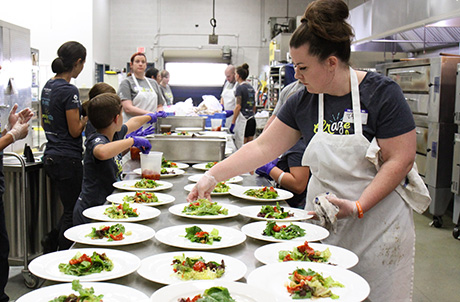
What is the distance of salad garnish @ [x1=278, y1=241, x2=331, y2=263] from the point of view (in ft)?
4.52

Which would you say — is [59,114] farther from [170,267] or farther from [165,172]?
[170,267]

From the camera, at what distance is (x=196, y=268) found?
1250 mm

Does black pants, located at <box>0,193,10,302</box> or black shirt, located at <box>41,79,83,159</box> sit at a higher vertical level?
black shirt, located at <box>41,79,83,159</box>

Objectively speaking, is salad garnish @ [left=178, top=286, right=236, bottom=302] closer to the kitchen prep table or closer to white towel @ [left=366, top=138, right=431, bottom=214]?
the kitchen prep table

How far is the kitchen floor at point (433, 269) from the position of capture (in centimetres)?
345

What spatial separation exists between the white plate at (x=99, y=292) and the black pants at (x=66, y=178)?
94.4 inches

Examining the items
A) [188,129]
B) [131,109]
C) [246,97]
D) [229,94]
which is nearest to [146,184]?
[188,129]

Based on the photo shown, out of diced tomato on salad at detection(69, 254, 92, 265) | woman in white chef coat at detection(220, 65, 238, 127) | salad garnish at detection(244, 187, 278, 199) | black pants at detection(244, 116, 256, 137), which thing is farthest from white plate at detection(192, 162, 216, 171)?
woman in white chef coat at detection(220, 65, 238, 127)

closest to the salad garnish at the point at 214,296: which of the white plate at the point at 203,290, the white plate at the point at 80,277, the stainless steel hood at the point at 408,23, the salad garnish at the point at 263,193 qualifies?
the white plate at the point at 203,290

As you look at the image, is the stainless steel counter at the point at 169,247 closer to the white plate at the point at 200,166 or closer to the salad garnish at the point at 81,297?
the salad garnish at the point at 81,297

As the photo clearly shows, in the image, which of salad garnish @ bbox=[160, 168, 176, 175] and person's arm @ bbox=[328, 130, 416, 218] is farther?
salad garnish @ bbox=[160, 168, 176, 175]

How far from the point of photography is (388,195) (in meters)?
1.73

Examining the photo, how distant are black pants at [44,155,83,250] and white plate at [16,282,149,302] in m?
2.40

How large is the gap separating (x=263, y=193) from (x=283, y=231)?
2.28ft
